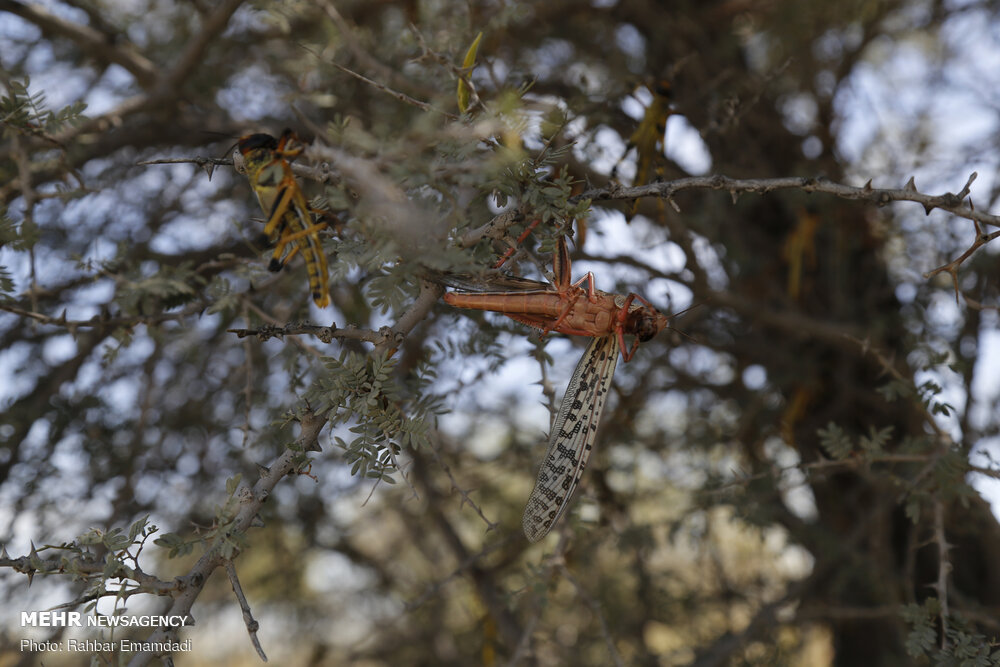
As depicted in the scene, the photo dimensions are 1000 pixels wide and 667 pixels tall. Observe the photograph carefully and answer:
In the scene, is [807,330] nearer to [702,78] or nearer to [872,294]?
[872,294]

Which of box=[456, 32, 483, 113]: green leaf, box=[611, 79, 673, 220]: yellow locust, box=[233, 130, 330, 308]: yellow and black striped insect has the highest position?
box=[611, 79, 673, 220]: yellow locust

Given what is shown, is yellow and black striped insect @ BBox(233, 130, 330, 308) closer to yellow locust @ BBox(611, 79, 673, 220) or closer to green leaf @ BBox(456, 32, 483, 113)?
green leaf @ BBox(456, 32, 483, 113)

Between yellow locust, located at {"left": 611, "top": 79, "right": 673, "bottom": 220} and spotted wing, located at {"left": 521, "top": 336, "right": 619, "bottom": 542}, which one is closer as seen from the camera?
spotted wing, located at {"left": 521, "top": 336, "right": 619, "bottom": 542}

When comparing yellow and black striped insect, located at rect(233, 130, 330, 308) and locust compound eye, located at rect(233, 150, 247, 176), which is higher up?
locust compound eye, located at rect(233, 150, 247, 176)

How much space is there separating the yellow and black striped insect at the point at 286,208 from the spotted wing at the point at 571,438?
2.88ft

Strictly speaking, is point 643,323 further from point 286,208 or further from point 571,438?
point 286,208

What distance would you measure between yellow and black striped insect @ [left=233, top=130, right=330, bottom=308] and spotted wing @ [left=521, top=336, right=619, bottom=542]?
88 centimetres

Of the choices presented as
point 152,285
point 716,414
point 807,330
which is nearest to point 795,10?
point 807,330

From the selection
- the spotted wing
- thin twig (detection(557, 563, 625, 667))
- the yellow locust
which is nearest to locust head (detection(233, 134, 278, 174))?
the spotted wing

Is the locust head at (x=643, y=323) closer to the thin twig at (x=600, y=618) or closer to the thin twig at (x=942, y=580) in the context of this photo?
the thin twig at (x=600, y=618)

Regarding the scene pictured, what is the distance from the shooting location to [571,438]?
2355mm

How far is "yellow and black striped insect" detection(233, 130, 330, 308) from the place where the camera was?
1923 millimetres

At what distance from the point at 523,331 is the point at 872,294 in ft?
9.00

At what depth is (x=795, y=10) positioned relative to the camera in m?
4.55
